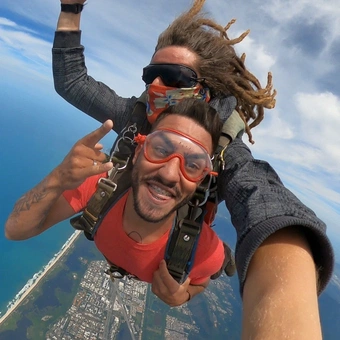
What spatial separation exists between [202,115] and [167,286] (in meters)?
1.31

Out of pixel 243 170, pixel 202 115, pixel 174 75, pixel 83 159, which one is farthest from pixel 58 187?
pixel 174 75

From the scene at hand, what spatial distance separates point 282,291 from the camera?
2.77 ft

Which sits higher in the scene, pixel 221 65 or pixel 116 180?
pixel 221 65

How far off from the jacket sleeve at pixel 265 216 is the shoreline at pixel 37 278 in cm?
2815

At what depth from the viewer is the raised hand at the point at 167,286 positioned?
1932 mm

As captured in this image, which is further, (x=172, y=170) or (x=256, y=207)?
(x=172, y=170)

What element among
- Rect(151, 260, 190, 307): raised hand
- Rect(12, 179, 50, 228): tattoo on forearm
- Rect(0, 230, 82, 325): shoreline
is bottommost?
Rect(0, 230, 82, 325): shoreline

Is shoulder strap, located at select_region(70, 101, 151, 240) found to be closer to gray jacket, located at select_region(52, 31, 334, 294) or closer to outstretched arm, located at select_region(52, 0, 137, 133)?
outstretched arm, located at select_region(52, 0, 137, 133)

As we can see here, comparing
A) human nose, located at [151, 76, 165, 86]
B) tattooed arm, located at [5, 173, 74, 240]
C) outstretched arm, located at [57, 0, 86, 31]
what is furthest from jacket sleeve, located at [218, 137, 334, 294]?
Answer: outstretched arm, located at [57, 0, 86, 31]

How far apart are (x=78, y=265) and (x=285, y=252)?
119 feet

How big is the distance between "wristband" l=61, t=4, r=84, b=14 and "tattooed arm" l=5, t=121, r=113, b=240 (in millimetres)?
1515

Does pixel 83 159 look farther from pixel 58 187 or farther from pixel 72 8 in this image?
pixel 72 8

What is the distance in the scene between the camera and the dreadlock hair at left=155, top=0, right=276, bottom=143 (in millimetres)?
2238

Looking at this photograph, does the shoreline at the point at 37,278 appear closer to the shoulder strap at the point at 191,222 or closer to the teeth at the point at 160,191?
the shoulder strap at the point at 191,222
